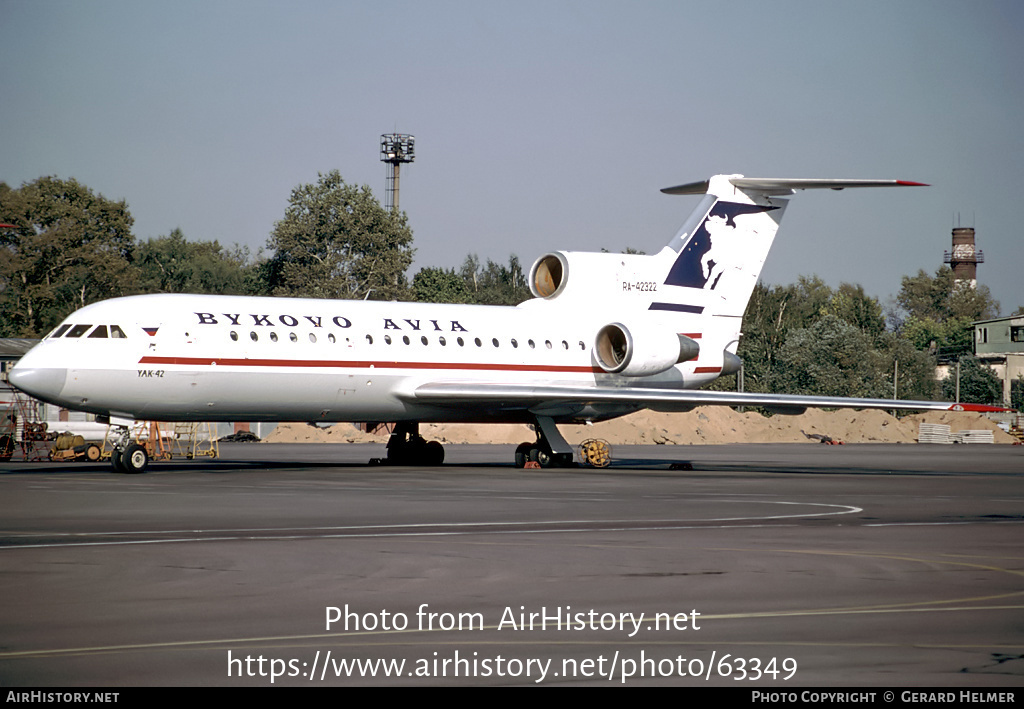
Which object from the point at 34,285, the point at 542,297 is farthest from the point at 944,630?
the point at 34,285

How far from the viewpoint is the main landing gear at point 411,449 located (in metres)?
31.4

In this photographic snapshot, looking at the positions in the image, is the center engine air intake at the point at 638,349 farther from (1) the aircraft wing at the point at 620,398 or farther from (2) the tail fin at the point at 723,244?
(1) the aircraft wing at the point at 620,398

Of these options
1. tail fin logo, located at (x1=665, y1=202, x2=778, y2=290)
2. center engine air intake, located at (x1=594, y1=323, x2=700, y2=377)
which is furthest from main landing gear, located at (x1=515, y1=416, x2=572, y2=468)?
tail fin logo, located at (x1=665, y1=202, x2=778, y2=290)

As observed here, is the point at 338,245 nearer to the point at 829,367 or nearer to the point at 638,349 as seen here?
the point at 829,367

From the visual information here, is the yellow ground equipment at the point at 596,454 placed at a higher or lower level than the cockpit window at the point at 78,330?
lower

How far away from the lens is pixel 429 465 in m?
31.0

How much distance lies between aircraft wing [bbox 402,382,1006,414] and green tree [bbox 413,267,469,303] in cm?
6110

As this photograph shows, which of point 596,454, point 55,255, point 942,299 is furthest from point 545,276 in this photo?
point 942,299

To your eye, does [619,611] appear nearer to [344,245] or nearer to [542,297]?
[542,297]

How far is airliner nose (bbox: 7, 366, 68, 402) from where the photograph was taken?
24.3 m

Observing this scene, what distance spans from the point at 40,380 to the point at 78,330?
144cm

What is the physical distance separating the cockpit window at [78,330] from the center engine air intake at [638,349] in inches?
510

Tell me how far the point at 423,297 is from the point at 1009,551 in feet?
264

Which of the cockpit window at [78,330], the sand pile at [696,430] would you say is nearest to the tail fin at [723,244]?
the cockpit window at [78,330]
